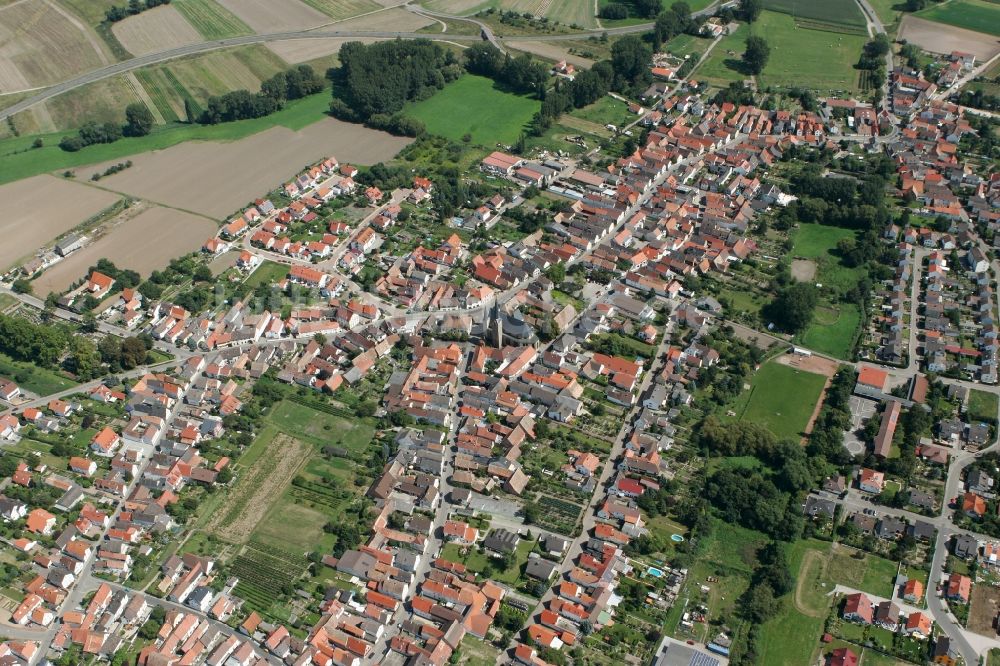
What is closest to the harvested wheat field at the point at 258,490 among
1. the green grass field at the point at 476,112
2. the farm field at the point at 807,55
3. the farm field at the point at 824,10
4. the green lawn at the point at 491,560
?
the green lawn at the point at 491,560

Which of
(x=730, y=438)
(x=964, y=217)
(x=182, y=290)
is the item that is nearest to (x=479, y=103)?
(x=182, y=290)

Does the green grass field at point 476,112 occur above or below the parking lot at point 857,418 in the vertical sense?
above

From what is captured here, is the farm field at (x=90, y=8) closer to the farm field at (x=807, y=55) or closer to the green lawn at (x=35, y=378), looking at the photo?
the green lawn at (x=35, y=378)

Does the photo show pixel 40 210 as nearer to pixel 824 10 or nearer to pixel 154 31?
pixel 154 31

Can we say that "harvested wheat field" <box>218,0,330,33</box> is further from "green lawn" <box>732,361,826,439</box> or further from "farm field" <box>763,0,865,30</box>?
"green lawn" <box>732,361,826,439</box>

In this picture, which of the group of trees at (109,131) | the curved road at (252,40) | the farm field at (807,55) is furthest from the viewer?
the farm field at (807,55)
